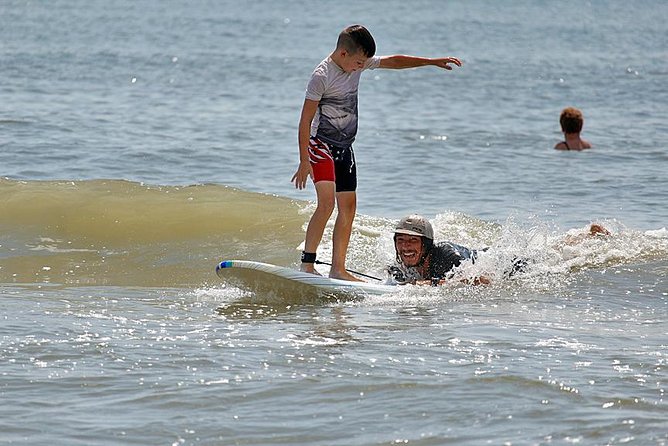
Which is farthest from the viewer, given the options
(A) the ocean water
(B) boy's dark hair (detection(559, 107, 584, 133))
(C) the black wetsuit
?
(B) boy's dark hair (detection(559, 107, 584, 133))

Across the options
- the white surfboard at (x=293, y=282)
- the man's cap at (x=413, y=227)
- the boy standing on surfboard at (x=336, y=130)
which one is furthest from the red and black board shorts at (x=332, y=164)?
the white surfboard at (x=293, y=282)

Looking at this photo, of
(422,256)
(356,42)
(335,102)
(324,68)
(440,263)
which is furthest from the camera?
(440,263)

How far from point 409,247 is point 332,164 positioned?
0.89 metres

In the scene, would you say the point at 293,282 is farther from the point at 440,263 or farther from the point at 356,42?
the point at 356,42

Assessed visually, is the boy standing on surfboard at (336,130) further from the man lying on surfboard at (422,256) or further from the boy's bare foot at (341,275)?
the man lying on surfboard at (422,256)

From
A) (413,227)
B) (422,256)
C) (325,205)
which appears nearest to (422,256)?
(422,256)

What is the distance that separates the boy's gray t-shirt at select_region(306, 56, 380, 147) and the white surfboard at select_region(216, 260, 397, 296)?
1.02m

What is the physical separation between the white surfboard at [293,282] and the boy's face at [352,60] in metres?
1.53

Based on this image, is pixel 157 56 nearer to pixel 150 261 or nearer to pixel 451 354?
pixel 150 261

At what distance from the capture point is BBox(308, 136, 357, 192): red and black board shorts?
9102 mm

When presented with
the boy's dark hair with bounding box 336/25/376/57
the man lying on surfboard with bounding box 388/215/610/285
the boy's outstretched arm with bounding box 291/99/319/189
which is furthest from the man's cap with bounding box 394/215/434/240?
the boy's dark hair with bounding box 336/25/376/57

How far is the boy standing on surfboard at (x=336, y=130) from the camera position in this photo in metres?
8.85

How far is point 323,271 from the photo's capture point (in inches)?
382

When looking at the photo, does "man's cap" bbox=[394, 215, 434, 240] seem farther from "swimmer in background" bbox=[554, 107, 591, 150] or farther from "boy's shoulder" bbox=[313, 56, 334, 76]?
"swimmer in background" bbox=[554, 107, 591, 150]
